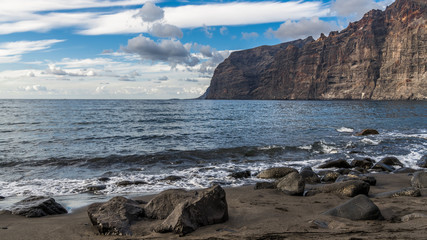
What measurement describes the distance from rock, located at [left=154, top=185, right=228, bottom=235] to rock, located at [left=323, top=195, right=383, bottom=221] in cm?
261

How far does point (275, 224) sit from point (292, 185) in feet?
11.5

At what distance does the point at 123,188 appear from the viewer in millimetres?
10875

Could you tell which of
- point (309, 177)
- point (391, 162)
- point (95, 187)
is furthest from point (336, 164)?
point (95, 187)

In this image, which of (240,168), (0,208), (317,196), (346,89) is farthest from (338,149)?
(346,89)

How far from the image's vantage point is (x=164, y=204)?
686 cm

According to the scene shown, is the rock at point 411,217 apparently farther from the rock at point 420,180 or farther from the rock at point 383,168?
the rock at point 383,168

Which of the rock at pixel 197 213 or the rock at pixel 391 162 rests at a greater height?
the rock at pixel 197 213

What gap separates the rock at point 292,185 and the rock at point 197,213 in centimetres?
355

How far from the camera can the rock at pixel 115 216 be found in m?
5.88

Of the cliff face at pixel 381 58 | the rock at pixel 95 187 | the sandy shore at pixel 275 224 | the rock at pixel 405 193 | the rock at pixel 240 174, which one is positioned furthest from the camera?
the cliff face at pixel 381 58

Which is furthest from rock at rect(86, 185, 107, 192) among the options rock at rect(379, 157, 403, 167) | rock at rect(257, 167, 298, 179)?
rock at rect(379, 157, 403, 167)

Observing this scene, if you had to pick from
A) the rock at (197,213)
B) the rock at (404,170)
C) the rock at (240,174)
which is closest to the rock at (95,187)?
the rock at (240,174)

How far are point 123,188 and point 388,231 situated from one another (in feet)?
28.6

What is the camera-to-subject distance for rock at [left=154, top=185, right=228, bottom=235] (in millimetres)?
5633
